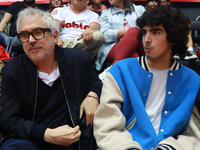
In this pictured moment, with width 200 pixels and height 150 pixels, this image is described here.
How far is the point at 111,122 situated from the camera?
133 cm

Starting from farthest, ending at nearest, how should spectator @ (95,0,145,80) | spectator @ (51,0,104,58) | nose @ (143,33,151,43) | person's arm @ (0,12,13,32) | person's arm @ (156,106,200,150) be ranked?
1. person's arm @ (0,12,13,32)
2. spectator @ (51,0,104,58)
3. spectator @ (95,0,145,80)
4. nose @ (143,33,151,43)
5. person's arm @ (156,106,200,150)

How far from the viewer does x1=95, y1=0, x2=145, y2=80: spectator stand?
241 centimetres

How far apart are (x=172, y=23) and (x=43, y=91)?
3.03ft

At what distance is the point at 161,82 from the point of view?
146cm

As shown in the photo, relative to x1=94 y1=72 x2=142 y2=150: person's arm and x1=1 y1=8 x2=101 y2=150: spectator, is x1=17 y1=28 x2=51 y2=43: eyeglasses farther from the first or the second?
x1=94 y1=72 x2=142 y2=150: person's arm

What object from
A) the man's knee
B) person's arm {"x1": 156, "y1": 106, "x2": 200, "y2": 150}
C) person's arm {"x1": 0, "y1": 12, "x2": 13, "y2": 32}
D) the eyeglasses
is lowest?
person's arm {"x1": 156, "y1": 106, "x2": 200, "y2": 150}

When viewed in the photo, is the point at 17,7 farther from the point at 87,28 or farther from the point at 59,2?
the point at 87,28

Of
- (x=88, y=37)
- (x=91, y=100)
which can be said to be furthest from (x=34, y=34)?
(x=88, y=37)

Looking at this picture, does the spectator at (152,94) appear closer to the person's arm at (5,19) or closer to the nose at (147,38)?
the nose at (147,38)

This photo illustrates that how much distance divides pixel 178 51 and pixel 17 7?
296 centimetres

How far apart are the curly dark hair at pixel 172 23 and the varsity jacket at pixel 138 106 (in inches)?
6.3

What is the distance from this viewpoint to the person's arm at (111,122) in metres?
1.25

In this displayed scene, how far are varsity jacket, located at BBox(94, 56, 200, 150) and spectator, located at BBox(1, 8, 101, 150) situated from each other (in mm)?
154

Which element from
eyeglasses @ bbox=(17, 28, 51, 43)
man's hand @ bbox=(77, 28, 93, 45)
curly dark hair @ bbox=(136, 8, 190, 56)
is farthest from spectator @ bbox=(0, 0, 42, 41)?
curly dark hair @ bbox=(136, 8, 190, 56)
